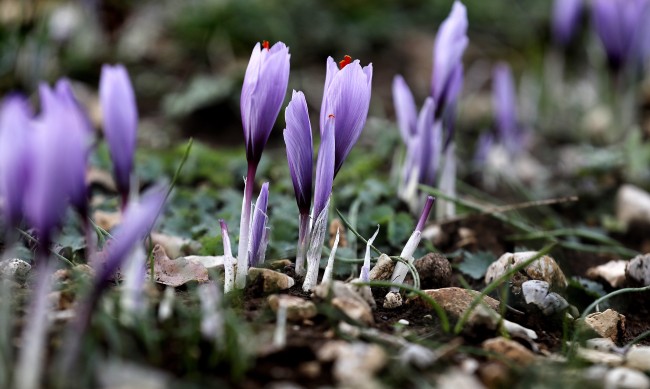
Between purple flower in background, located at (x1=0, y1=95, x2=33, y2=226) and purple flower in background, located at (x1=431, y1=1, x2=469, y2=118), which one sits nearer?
purple flower in background, located at (x1=0, y1=95, x2=33, y2=226)

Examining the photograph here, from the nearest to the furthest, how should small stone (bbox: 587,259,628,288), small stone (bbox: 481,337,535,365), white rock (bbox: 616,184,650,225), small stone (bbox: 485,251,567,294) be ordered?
small stone (bbox: 481,337,535,365)
small stone (bbox: 485,251,567,294)
small stone (bbox: 587,259,628,288)
white rock (bbox: 616,184,650,225)

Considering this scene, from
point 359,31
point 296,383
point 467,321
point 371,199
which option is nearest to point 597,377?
point 467,321

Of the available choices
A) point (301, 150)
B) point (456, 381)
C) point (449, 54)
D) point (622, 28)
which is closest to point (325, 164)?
point (301, 150)

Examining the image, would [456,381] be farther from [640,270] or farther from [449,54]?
[449,54]

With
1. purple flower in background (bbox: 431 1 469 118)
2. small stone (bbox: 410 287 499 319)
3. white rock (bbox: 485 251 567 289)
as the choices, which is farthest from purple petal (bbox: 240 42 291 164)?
purple flower in background (bbox: 431 1 469 118)

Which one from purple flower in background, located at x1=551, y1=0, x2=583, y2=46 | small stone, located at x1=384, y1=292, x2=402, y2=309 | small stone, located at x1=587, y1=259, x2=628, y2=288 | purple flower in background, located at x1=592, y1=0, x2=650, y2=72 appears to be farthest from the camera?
purple flower in background, located at x1=551, y1=0, x2=583, y2=46

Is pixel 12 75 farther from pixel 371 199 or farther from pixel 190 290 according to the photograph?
pixel 190 290

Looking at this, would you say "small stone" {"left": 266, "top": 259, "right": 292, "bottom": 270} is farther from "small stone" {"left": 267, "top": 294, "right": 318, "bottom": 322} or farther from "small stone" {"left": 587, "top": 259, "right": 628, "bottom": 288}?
"small stone" {"left": 587, "top": 259, "right": 628, "bottom": 288}
